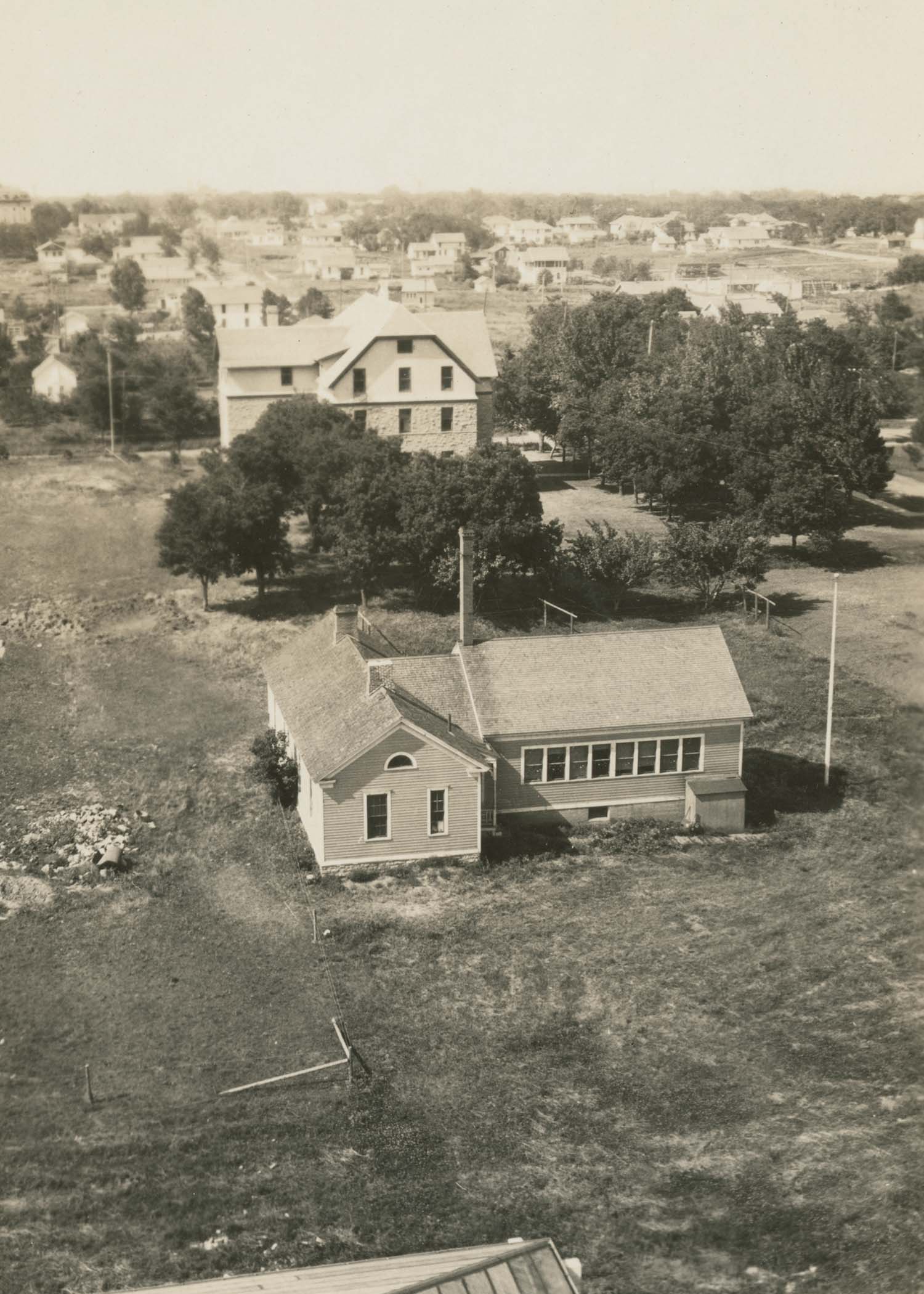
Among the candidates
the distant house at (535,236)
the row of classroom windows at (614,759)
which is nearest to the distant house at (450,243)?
the distant house at (535,236)

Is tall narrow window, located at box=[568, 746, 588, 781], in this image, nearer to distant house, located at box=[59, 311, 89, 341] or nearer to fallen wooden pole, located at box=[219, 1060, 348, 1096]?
fallen wooden pole, located at box=[219, 1060, 348, 1096]

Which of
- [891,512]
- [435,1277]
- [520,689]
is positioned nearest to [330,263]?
[891,512]

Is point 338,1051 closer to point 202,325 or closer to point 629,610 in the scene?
point 629,610

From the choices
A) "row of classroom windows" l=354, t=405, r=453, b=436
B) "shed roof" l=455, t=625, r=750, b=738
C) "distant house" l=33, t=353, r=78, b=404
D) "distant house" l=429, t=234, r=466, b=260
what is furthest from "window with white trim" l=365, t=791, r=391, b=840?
"distant house" l=429, t=234, r=466, b=260

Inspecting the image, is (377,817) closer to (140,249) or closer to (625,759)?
(625,759)

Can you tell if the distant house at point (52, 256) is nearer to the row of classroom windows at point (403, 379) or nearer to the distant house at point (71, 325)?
the distant house at point (71, 325)
